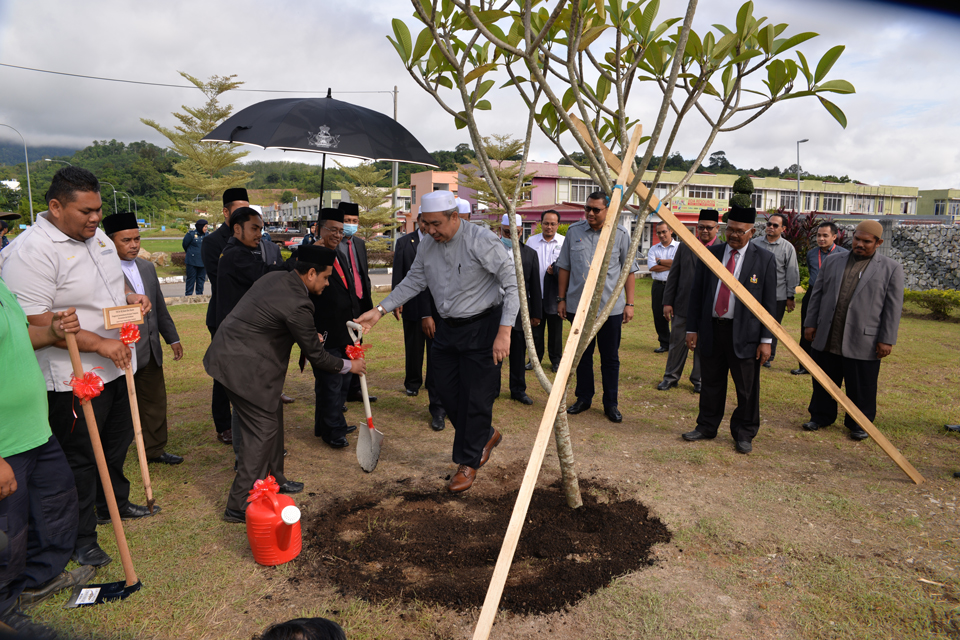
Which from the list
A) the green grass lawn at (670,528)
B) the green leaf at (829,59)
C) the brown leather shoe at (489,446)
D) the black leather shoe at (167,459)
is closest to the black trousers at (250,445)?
the green grass lawn at (670,528)

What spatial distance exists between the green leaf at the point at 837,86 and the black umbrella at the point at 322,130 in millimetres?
2933

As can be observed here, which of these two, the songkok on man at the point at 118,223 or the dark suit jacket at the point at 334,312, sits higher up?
the songkok on man at the point at 118,223

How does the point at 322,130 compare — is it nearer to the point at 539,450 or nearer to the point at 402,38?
the point at 402,38

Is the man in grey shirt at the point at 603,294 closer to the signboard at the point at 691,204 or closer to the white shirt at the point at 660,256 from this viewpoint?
the white shirt at the point at 660,256

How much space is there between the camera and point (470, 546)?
324 centimetres

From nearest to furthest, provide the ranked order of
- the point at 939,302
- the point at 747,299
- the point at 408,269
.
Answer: the point at 747,299 → the point at 408,269 → the point at 939,302

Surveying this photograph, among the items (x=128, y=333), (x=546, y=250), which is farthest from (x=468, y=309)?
(x=546, y=250)

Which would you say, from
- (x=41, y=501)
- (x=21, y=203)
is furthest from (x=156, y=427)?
(x=21, y=203)

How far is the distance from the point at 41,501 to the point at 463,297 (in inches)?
105

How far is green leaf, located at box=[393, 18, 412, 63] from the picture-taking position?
306cm

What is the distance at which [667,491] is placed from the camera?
3.96 meters

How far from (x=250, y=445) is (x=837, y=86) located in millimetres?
4012

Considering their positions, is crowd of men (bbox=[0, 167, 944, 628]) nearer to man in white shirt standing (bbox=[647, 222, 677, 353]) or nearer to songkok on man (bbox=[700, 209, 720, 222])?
songkok on man (bbox=[700, 209, 720, 222])

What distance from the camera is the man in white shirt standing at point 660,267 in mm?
8492
